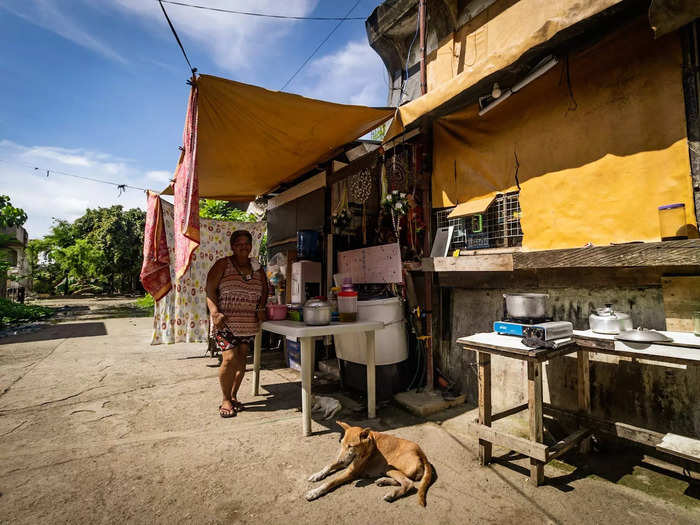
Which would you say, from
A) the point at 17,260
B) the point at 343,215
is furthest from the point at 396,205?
the point at 17,260

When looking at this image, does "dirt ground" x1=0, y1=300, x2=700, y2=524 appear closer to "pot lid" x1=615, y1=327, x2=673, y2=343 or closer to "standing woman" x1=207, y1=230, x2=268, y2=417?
"standing woman" x1=207, y1=230, x2=268, y2=417

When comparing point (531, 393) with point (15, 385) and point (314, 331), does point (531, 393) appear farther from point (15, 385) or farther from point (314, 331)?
point (15, 385)

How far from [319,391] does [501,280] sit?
2.77m

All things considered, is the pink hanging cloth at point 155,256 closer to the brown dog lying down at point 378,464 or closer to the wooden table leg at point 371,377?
the wooden table leg at point 371,377

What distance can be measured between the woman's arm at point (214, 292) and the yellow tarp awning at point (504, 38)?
253 cm

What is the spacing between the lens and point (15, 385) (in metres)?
4.86

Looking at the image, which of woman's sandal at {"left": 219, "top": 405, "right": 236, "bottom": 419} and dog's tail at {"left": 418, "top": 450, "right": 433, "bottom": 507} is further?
woman's sandal at {"left": 219, "top": 405, "right": 236, "bottom": 419}

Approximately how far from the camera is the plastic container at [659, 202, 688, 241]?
Answer: 2.39 meters

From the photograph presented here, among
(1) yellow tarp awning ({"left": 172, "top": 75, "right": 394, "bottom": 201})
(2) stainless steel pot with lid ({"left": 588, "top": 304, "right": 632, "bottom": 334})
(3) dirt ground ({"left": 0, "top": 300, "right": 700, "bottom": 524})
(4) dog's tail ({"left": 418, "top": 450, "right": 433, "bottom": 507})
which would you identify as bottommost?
(3) dirt ground ({"left": 0, "top": 300, "right": 700, "bottom": 524})

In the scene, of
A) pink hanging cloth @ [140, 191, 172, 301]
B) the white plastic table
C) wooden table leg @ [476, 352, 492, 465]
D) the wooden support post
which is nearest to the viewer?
wooden table leg @ [476, 352, 492, 465]

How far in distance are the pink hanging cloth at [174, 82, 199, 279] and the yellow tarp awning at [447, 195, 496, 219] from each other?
9.31 feet

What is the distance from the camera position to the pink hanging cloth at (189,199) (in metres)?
3.34

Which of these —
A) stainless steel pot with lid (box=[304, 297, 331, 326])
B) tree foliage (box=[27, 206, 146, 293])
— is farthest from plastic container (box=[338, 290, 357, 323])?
tree foliage (box=[27, 206, 146, 293])

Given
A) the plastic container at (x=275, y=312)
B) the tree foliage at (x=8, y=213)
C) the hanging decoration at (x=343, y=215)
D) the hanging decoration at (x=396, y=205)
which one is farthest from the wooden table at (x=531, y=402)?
the tree foliage at (x=8, y=213)
